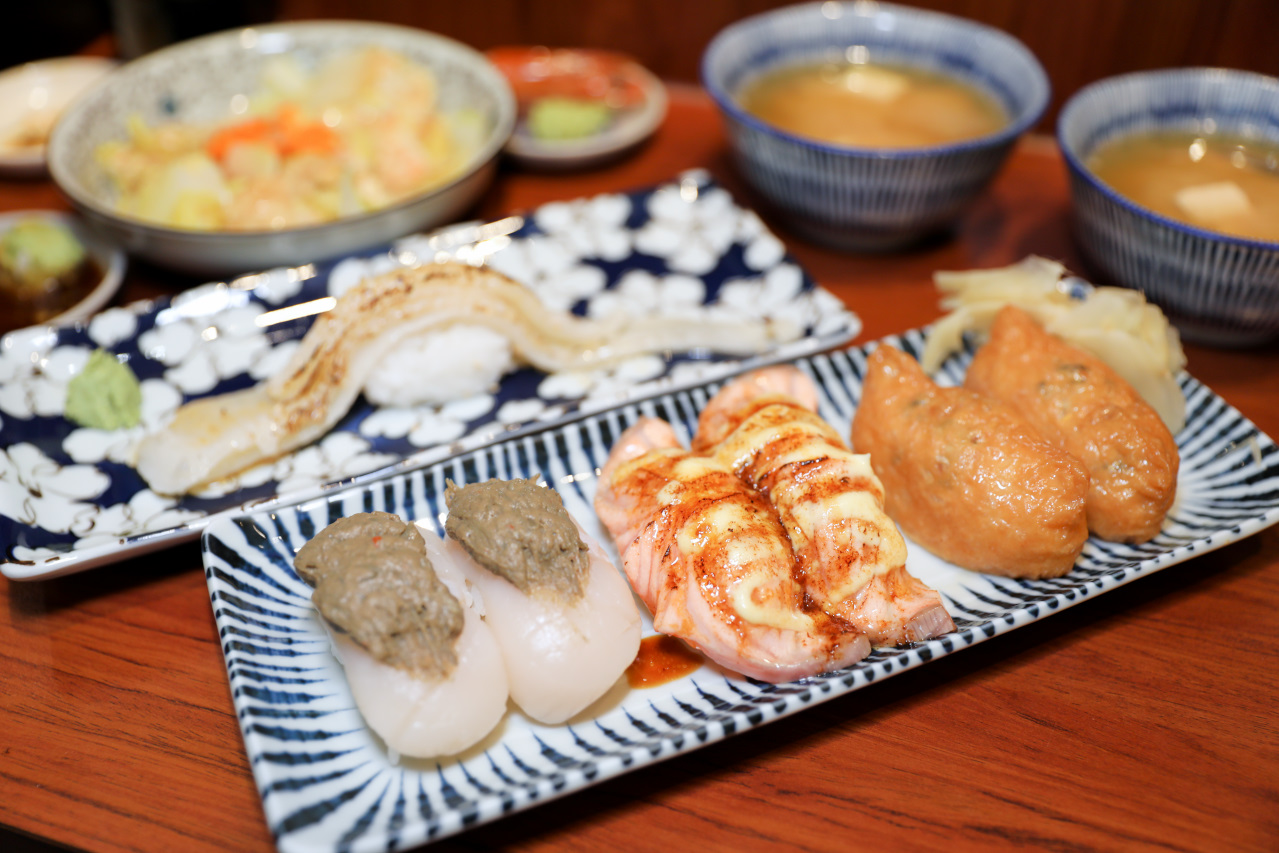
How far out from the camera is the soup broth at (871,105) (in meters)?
2.87

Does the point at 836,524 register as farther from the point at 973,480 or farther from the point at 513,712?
the point at 513,712

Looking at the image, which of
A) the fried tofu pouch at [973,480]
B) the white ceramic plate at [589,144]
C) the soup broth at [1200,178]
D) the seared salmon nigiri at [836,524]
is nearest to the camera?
the seared salmon nigiri at [836,524]

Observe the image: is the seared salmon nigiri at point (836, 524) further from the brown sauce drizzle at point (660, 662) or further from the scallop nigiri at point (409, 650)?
the scallop nigiri at point (409, 650)

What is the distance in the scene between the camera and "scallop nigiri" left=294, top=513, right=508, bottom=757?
1.49 meters

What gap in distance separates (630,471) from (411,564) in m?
0.54

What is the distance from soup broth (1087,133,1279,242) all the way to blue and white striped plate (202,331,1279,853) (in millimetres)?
615

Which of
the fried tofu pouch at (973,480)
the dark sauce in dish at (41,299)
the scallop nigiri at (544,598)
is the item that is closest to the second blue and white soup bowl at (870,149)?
the fried tofu pouch at (973,480)

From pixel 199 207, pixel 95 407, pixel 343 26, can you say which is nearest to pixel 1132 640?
pixel 95 407

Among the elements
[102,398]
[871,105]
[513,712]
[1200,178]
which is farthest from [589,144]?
[513,712]

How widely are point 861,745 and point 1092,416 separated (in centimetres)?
94

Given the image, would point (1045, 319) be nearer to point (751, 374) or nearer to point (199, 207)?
point (751, 374)

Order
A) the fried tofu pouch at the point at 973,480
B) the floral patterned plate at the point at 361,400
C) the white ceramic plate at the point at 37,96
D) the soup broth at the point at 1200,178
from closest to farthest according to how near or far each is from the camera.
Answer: the fried tofu pouch at the point at 973,480, the floral patterned plate at the point at 361,400, the soup broth at the point at 1200,178, the white ceramic plate at the point at 37,96

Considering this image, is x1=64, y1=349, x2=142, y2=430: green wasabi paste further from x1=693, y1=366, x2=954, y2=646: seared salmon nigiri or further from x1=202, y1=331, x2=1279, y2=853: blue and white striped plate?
x1=693, y1=366, x2=954, y2=646: seared salmon nigiri

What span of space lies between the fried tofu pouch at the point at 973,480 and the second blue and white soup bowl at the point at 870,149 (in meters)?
0.79
